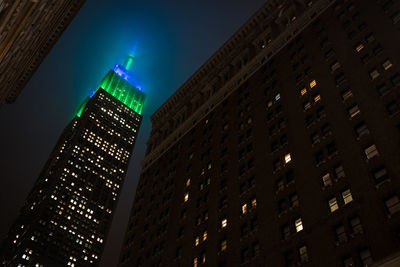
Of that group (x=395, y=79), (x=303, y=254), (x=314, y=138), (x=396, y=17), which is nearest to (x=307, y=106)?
(x=314, y=138)

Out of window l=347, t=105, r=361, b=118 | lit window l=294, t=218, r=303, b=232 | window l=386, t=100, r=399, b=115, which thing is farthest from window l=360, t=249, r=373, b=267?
window l=347, t=105, r=361, b=118

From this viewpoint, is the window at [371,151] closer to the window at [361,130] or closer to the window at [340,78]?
the window at [361,130]

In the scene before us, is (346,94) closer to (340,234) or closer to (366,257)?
(340,234)

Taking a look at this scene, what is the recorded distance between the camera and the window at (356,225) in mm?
32841

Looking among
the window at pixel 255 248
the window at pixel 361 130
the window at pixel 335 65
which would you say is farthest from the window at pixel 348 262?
the window at pixel 335 65

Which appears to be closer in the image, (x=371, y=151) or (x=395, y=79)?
(x=371, y=151)

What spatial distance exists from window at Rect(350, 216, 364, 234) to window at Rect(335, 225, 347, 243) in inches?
34.1

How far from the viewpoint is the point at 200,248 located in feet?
161

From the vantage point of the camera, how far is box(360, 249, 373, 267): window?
30.3 m

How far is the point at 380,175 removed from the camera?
34.8 meters

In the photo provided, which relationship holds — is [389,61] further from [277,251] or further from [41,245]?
[41,245]

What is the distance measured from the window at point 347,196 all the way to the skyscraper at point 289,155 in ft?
0.34

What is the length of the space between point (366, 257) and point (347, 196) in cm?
652

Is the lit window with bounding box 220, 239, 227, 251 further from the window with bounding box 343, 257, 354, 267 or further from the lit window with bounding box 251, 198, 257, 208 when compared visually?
the window with bounding box 343, 257, 354, 267
